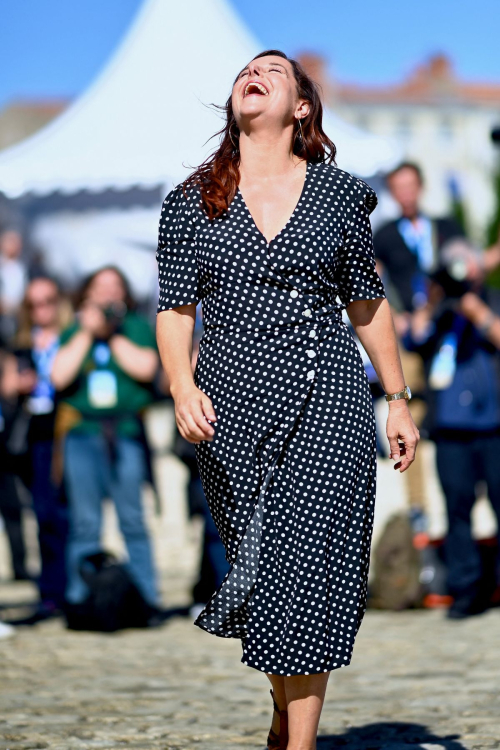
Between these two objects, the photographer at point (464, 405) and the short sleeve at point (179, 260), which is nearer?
the short sleeve at point (179, 260)

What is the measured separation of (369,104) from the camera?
351 ft

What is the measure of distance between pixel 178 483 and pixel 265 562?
12272mm

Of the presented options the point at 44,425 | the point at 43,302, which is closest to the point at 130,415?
the point at 44,425

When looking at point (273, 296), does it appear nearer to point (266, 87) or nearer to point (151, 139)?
point (266, 87)

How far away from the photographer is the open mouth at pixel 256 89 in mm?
3631

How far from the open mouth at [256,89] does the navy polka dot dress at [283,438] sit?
0.96ft

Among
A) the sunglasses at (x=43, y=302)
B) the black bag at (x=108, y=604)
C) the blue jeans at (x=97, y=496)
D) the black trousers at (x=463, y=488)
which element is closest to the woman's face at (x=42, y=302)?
the sunglasses at (x=43, y=302)

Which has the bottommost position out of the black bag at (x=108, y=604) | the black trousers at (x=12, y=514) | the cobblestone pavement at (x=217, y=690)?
the cobblestone pavement at (x=217, y=690)

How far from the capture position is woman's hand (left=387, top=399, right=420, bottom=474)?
12.2ft

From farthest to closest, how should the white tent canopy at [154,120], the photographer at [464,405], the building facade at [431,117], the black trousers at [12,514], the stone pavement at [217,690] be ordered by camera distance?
1. the building facade at [431,117]
2. the white tent canopy at [154,120]
3. the black trousers at [12,514]
4. the photographer at [464,405]
5. the stone pavement at [217,690]

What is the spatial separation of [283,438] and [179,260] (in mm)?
602

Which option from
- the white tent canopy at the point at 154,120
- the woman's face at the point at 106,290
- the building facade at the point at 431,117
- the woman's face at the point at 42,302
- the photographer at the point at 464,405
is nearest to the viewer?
the photographer at the point at 464,405

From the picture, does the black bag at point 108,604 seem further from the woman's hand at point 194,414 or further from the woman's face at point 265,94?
the woman's face at point 265,94

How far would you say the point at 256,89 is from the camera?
12.0 feet
